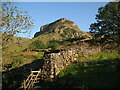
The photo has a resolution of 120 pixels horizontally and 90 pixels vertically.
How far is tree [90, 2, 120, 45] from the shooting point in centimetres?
2380

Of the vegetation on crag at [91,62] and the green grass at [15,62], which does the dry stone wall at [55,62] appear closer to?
the vegetation on crag at [91,62]

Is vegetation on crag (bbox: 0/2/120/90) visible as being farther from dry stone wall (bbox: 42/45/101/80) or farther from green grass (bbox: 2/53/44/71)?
green grass (bbox: 2/53/44/71)

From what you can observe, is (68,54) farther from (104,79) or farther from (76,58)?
(104,79)

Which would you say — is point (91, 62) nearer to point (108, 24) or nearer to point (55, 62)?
point (55, 62)

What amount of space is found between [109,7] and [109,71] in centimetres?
1745

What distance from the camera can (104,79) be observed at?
10961 millimetres

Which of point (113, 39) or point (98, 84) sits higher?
point (113, 39)

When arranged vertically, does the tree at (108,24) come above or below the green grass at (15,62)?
above

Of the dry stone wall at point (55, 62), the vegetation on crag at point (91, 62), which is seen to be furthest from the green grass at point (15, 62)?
the dry stone wall at point (55, 62)

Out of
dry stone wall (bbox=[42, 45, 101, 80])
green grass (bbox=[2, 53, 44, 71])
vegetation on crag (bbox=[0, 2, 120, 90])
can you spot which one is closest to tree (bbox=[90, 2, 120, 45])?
vegetation on crag (bbox=[0, 2, 120, 90])

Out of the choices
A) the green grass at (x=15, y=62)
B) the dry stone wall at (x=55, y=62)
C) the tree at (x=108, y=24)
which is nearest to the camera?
the dry stone wall at (x=55, y=62)

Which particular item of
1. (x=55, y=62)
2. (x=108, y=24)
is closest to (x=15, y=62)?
(x=55, y=62)

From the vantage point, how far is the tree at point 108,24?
23.8m

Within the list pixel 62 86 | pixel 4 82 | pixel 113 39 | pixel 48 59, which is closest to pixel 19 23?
pixel 48 59
